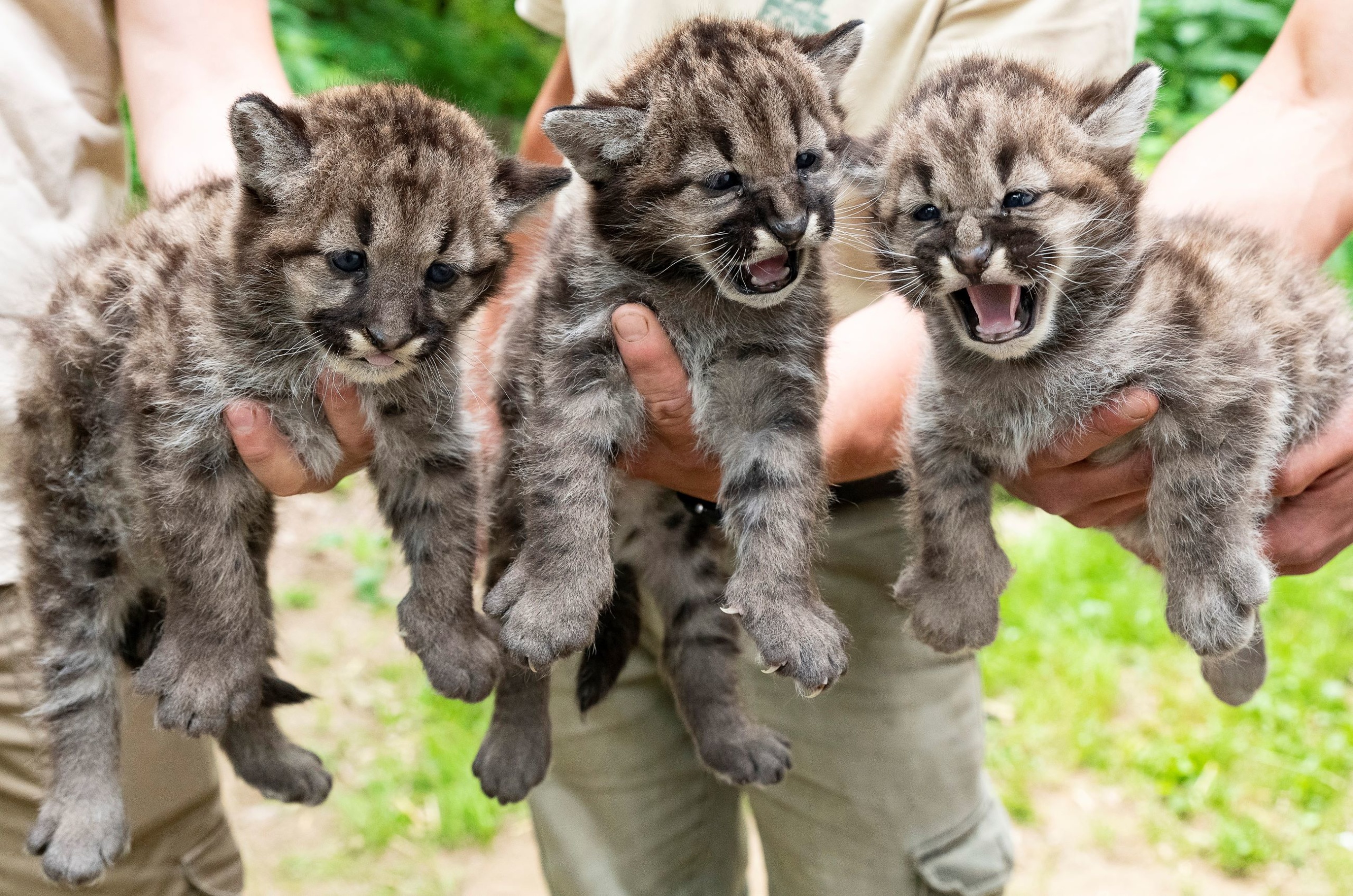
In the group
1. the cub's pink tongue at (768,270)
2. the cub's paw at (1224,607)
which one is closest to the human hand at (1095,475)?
the cub's paw at (1224,607)

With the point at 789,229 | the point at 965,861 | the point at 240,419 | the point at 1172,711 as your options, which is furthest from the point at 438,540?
the point at 1172,711

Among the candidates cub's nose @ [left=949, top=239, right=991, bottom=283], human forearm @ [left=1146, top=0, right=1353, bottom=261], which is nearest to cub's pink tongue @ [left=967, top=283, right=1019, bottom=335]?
cub's nose @ [left=949, top=239, right=991, bottom=283]

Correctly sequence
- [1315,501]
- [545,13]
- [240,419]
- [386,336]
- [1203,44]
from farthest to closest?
[1203,44] → [545,13] → [1315,501] → [240,419] → [386,336]

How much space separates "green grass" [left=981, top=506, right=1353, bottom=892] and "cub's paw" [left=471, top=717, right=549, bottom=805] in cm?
319

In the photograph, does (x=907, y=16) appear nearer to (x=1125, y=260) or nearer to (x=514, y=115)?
(x=1125, y=260)

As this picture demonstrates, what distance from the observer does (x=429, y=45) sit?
1401cm

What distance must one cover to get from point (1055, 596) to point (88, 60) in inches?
252

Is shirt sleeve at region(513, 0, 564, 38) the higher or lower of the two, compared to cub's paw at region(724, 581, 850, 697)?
higher

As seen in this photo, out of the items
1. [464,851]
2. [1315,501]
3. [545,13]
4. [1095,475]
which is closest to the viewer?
[1095,475]

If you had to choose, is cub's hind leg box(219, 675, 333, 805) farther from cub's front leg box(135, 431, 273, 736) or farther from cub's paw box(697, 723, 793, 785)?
cub's paw box(697, 723, 793, 785)

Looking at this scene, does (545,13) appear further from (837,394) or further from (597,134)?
(837,394)

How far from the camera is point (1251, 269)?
11.2ft

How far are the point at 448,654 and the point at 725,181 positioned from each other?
4.61 ft

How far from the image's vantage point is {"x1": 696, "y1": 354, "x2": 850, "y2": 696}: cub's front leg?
Answer: 301cm
